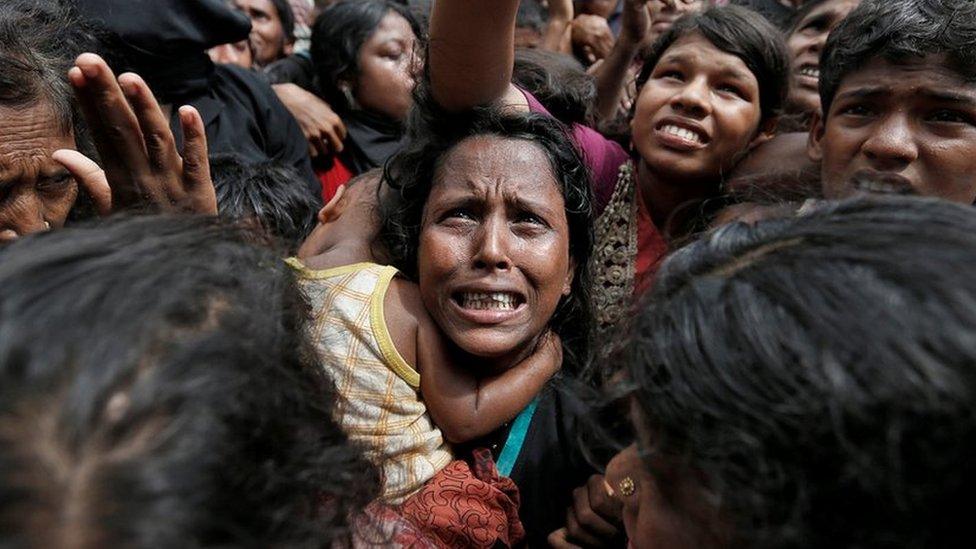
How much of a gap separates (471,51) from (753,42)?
1.20 metres

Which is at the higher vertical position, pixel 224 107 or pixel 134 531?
pixel 134 531


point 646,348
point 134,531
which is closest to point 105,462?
point 134,531

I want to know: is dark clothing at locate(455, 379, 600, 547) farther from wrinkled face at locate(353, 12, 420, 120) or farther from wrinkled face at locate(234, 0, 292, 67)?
wrinkled face at locate(234, 0, 292, 67)

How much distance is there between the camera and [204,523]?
2.24ft

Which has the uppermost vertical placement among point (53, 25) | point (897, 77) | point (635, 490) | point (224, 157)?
point (897, 77)

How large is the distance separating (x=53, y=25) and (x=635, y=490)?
1.71 m

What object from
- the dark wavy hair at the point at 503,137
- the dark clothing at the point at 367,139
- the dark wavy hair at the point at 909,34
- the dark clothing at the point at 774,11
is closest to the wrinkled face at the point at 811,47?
the dark clothing at the point at 774,11

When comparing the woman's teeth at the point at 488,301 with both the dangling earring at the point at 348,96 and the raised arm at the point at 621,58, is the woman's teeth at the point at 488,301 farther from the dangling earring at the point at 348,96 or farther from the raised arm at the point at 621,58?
the dangling earring at the point at 348,96

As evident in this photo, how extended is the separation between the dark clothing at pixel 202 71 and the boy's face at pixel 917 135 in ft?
5.97

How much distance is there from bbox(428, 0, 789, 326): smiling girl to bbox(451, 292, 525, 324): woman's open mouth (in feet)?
1.49

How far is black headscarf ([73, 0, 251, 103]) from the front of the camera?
8.35 feet

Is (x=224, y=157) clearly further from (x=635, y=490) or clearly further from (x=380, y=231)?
(x=635, y=490)

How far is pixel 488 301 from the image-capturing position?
185 centimetres

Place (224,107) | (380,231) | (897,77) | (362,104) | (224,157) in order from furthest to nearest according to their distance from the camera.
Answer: (362,104) < (224,107) < (224,157) < (380,231) < (897,77)
